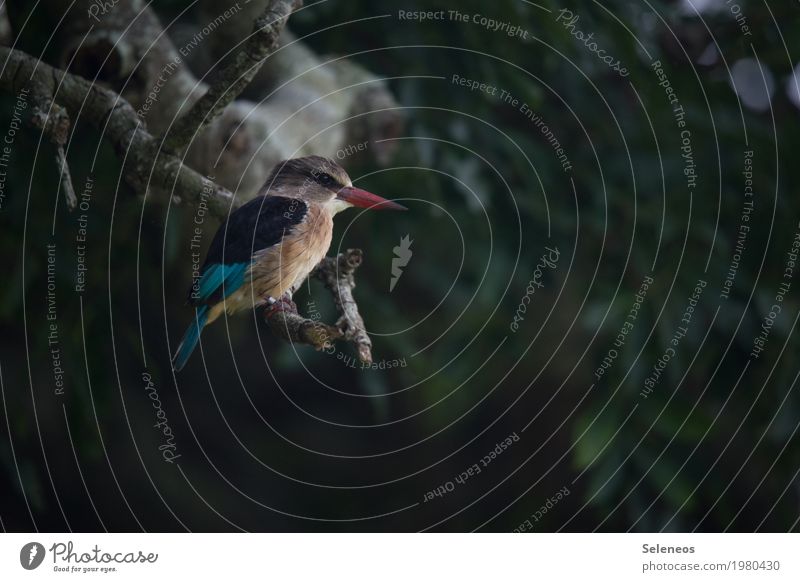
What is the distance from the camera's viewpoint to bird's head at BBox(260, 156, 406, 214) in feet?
1.99

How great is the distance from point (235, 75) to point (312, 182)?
0.08 m

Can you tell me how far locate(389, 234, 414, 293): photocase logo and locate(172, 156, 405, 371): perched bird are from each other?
0.17 meters

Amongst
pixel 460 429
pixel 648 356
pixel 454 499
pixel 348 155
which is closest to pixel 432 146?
pixel 348 155

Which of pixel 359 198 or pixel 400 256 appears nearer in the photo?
pixel 359 198

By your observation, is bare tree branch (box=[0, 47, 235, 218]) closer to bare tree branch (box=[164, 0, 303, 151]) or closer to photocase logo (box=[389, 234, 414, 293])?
bare tree branch (box=[164, 0, 303, 151])

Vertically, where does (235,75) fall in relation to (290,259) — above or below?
above

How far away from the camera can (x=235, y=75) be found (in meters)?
0.59

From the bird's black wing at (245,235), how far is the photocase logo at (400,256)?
189mm
